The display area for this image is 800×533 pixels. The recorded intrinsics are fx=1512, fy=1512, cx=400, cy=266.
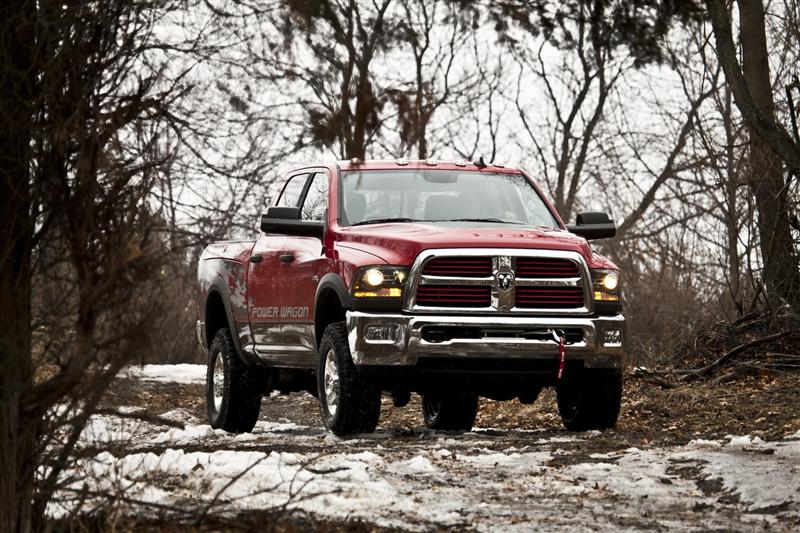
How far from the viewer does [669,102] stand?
31.8 metres

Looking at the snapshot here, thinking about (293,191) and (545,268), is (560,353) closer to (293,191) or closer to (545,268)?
(545,268)

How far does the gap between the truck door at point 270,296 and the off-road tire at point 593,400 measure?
212cm

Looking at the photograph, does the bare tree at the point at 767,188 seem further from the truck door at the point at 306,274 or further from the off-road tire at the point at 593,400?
the truck door at the point at 306,274

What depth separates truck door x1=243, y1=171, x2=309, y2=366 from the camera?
1174 cm

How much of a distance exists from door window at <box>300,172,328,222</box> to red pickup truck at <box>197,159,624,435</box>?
0.02m

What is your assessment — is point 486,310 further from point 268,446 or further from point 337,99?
point 337,99

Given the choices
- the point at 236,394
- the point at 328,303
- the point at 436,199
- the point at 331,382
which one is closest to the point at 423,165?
the point at 436,199

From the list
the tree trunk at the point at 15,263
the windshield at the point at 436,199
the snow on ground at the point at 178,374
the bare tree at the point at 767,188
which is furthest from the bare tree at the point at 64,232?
the snow on ground at the point at 178,374

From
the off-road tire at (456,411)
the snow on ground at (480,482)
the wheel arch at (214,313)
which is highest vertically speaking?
the wheel arch at (214,313)

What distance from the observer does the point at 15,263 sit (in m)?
6.15

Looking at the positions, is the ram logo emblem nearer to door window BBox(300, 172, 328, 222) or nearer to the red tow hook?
the red tow hook

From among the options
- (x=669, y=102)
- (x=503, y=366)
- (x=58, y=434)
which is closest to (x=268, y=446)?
(x=503, y=366)

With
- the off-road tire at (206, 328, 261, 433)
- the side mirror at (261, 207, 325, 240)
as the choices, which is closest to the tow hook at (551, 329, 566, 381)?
the side mirror at (261, 207, 325, 240)

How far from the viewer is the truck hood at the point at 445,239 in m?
10.3
